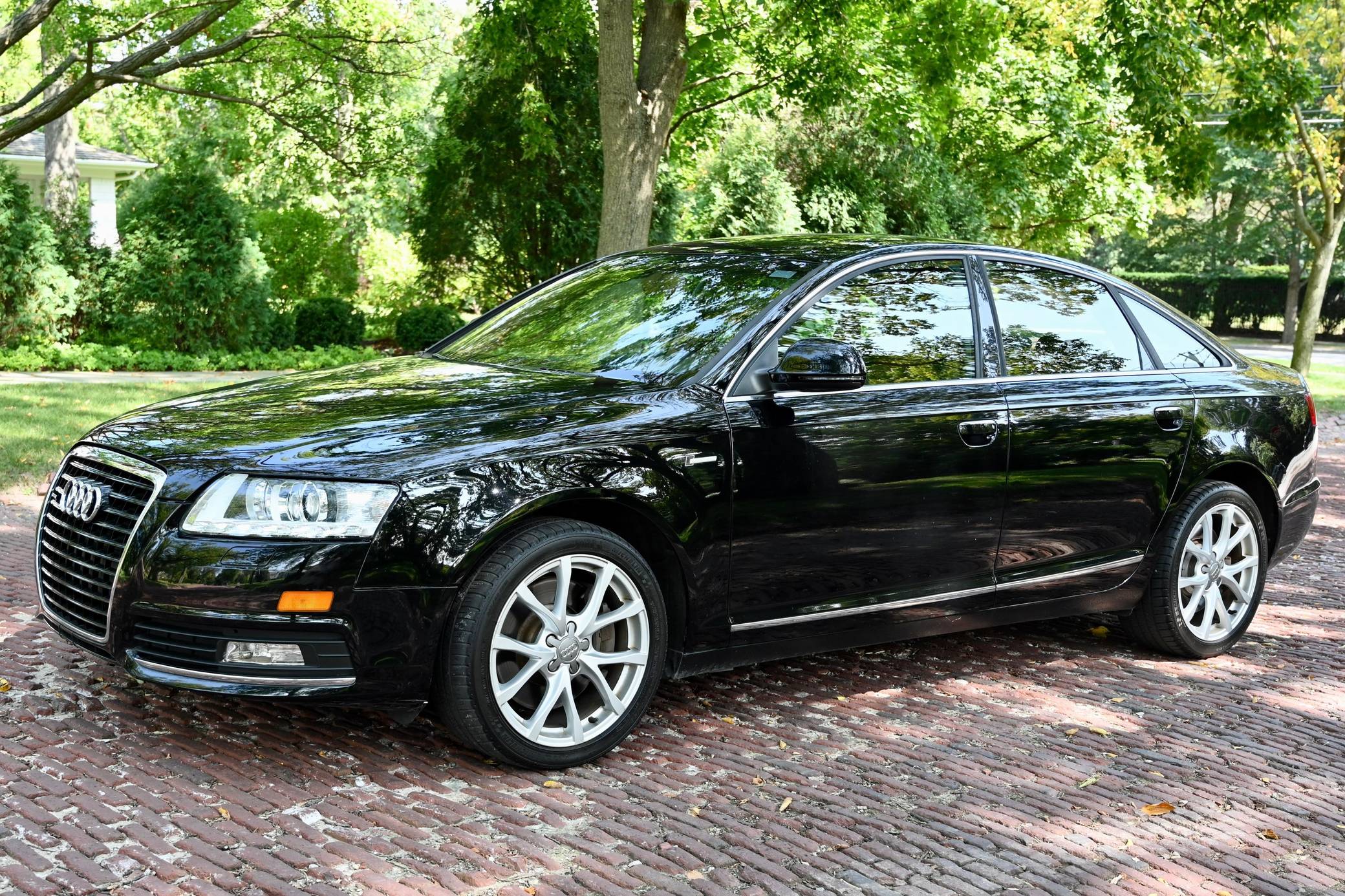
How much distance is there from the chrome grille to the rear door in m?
3.08

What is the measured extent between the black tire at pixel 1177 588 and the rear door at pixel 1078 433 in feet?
0.49

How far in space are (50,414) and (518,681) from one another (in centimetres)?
969

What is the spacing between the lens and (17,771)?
3.97 meters

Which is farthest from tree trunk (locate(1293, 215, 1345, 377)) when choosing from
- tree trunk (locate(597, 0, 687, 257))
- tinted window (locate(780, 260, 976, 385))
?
tinted window (locate(780, 260, 976, 385))

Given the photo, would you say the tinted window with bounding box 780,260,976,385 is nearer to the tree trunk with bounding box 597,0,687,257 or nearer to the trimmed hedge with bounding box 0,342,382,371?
the tree trunk with bounding box 597,0,687,257

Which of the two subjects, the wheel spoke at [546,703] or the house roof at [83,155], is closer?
the wheel spoke at [546,703]

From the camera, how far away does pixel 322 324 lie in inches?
819

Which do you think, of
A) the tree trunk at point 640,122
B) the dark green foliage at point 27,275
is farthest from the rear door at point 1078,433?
the dark green foliage at point 27,275

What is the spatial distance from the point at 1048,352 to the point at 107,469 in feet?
11.6

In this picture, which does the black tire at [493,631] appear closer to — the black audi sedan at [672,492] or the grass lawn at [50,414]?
the black audi sedan at [672,492]

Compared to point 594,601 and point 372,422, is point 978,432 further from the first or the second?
point 372,422

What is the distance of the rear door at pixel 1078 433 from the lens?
514cm

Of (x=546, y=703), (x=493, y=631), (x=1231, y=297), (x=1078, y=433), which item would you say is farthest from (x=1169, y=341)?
(x=1231, y=297)

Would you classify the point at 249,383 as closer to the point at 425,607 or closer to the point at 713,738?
the point at 425,607
